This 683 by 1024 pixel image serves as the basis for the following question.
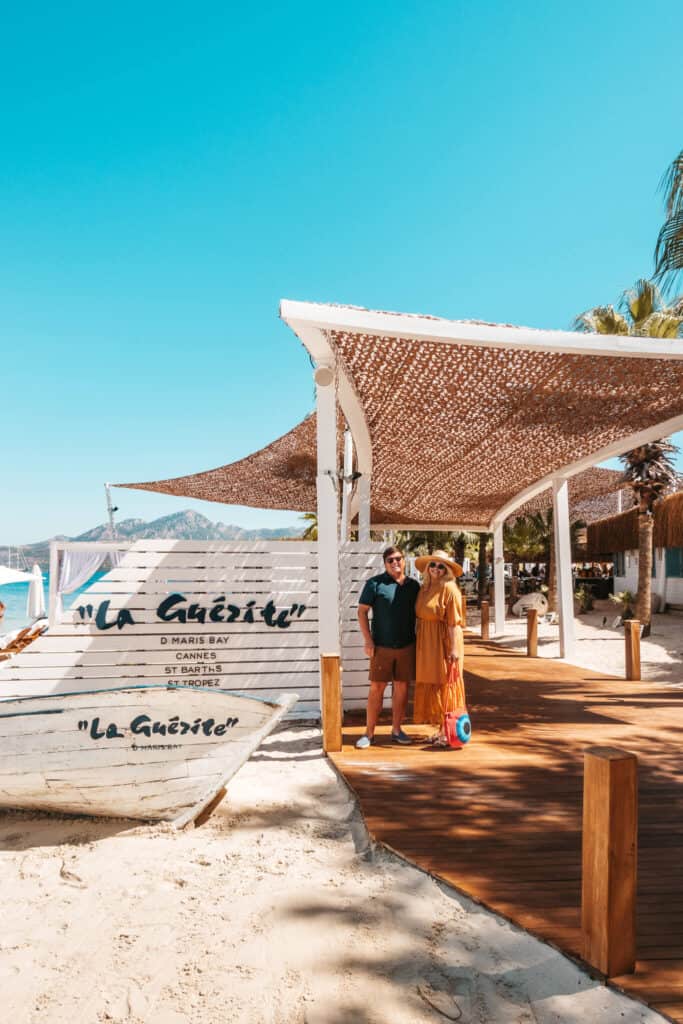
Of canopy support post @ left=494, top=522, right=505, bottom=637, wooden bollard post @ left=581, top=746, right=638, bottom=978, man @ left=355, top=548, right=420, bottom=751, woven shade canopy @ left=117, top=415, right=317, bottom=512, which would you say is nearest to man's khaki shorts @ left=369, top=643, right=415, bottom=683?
man @ left=355, top=548, right=420, bottom=751

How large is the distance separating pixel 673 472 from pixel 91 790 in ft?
43.5

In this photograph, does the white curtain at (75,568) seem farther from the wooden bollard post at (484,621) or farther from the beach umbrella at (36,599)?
the wooden bollard post at (484,621)

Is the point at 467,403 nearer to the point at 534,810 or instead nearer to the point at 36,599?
the point at 534,810

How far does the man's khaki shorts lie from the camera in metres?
4.97

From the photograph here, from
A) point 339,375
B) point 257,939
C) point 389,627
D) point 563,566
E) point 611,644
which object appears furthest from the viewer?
point 611,644

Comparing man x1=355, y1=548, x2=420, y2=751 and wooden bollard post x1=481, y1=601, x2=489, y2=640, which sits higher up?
man x1=355, y1=548, x2=420, y2=751

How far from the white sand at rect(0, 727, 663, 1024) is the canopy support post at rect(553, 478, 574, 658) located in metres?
7.10

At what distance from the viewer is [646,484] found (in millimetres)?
13242

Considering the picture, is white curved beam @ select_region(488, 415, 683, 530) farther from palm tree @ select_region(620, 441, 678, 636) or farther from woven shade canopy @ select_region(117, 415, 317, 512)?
woven shade canopy @ select_region(117, 415, 317, 512)

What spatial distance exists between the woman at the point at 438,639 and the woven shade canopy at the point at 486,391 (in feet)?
5.58

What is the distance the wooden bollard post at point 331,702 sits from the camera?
4848 millimetres

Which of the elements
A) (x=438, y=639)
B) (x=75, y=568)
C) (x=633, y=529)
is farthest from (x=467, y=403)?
(x=633, y=529)

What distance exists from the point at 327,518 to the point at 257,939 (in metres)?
3.28

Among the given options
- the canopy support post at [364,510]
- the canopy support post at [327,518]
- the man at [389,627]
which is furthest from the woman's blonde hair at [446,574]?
the canopy support post at [364,510]
